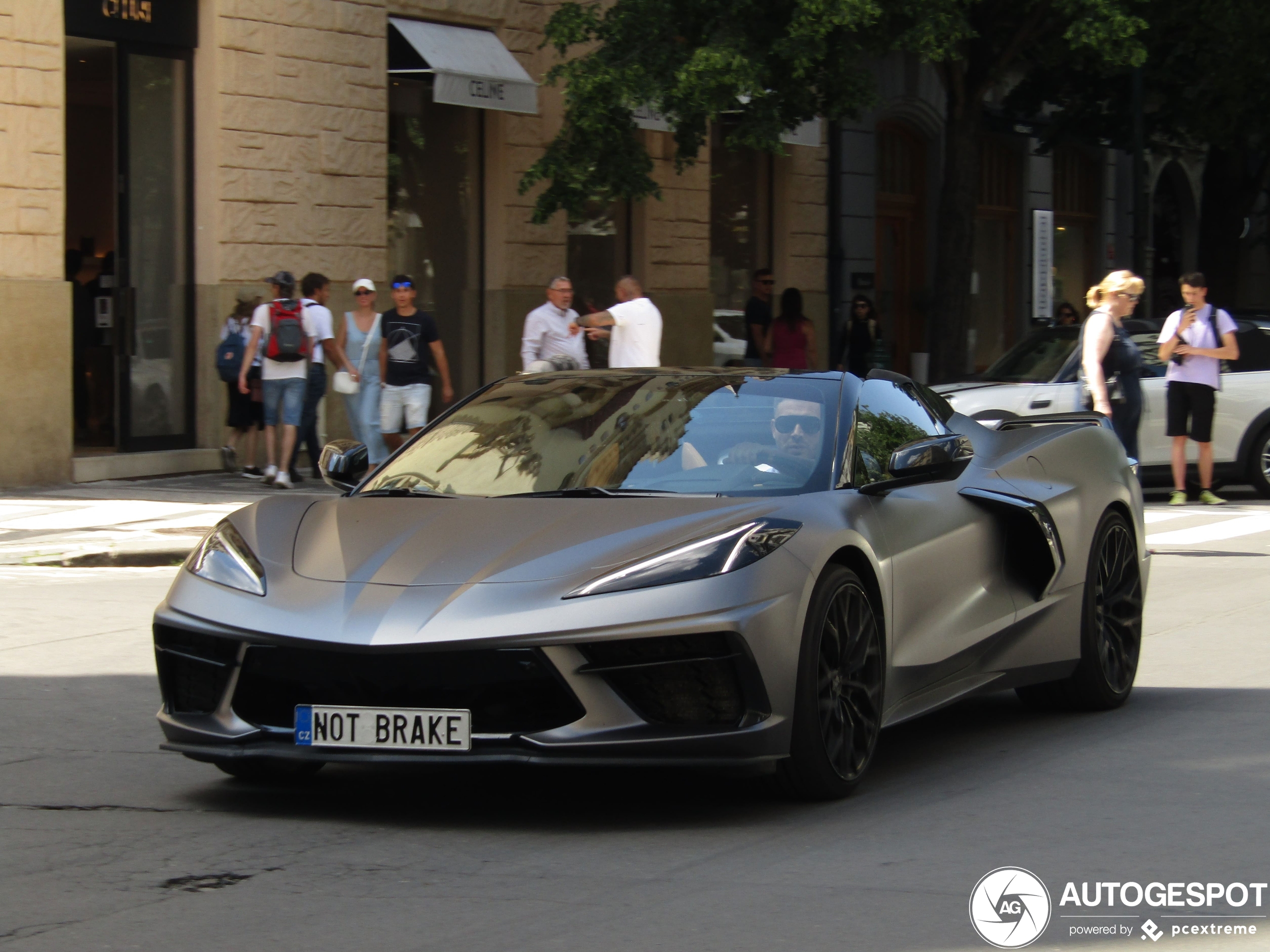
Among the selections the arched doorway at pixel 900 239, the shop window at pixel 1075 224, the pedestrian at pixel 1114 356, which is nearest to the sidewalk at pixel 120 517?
the pedestrian at pixel 1114 356

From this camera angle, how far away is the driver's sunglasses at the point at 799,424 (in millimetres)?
6488

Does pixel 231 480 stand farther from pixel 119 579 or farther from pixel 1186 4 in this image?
pixel 1186 4

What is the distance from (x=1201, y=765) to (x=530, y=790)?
7.40ft

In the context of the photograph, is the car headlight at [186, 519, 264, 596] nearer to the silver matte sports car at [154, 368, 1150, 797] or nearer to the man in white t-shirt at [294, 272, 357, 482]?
the silver matte sports car at [154, 368, 1150, 797]

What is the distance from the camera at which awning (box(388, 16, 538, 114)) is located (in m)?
20.9

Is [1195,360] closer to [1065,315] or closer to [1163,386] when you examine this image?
[1163,386]

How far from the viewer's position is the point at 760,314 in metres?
23.9

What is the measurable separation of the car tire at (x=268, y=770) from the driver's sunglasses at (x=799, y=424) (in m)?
1.84

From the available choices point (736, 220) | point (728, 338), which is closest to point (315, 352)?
point (728, 338)

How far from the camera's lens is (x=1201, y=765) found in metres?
6.59

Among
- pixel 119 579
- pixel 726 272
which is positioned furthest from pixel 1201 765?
pixel 726 272

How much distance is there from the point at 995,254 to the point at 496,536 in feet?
93.2

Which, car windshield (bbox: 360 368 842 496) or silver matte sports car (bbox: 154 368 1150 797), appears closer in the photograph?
silver matte sports car (bbox: 154 368 1150 797)

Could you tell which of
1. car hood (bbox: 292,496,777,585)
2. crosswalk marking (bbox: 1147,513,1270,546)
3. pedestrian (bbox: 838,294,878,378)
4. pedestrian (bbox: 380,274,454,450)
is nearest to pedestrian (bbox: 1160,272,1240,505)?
crosswalk marking (bbox: 1147,513,1270,546)
